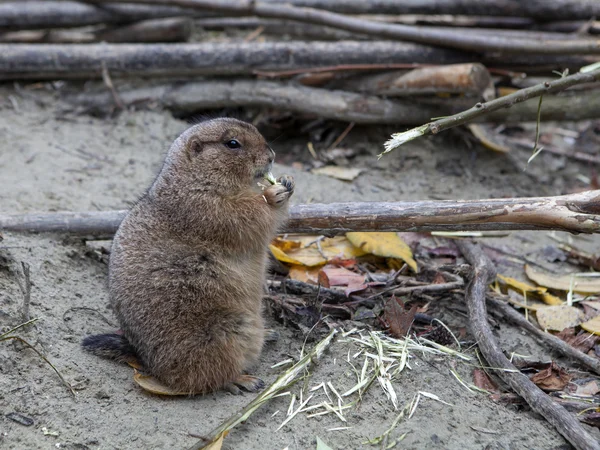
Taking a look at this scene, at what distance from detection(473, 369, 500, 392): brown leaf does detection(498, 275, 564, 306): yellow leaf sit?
4.16 ft

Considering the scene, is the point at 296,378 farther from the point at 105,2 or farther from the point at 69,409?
the point at 105,2

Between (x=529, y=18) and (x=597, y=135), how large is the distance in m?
2.07

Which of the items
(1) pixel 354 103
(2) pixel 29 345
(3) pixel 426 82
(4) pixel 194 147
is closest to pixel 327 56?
→ (1) pixel 354 103

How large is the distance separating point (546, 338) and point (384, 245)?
138cm

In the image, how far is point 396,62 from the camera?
271 inches

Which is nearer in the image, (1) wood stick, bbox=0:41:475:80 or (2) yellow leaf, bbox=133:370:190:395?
(2) yellow leaf, bbox=133:370:190:395

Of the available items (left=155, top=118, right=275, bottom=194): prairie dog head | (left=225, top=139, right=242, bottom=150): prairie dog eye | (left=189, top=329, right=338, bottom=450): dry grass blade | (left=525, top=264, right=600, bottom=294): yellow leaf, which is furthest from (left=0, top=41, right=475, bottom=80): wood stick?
(left=189, top=329, right=338, bottom=450): dry grass blade

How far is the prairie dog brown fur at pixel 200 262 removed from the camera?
3861 mm

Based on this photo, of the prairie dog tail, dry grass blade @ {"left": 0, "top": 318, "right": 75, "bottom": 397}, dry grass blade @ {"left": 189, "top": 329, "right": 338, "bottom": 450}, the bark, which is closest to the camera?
dry grass blade @ {"left": 189, "top": 329, "right": 338, "bottom": 450}

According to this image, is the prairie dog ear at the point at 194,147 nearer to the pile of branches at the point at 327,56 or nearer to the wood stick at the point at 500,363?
the wood stick at the point at 500,363

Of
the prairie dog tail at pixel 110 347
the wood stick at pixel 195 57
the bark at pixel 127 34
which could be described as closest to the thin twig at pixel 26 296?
the prairie dog tail at pixel 110 347

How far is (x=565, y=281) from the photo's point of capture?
5.40m

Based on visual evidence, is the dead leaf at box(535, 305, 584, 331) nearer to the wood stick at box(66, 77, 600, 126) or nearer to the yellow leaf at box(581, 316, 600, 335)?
the yellow leaf at box(581, 316, 600, 335)

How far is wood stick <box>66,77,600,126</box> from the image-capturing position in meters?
6.89
